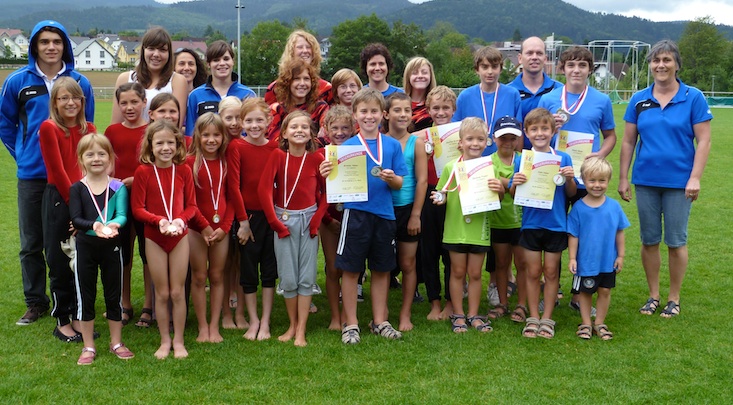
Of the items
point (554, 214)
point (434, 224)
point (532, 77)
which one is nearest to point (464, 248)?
point (434, 224)

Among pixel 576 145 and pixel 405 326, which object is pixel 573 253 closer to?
pixel 576 145

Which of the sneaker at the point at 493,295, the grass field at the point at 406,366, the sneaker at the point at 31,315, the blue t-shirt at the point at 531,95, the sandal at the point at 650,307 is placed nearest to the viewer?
the grass field at the point at 406,366

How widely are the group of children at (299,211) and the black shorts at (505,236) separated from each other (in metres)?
0.01

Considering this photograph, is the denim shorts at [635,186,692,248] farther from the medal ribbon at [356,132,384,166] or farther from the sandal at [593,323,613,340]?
the medal ribbon at [356,132,384,166]

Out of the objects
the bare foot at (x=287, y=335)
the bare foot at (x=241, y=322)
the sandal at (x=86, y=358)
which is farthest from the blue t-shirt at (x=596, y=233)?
the sandal at (x=86, y=358)

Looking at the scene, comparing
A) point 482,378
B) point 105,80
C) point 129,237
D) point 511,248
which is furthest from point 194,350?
point 105,80

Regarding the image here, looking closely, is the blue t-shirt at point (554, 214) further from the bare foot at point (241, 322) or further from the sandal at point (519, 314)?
the bare foot at point (241, 322)

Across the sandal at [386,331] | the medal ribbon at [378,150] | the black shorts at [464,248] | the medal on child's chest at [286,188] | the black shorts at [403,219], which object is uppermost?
the medal ribbon at [378,150]

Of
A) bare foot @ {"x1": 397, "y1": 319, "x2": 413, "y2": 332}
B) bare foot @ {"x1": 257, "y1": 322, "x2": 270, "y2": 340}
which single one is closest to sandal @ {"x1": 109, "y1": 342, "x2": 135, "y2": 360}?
bare foot @ {"x1": 257, "y1": 322, "x2": 270, "y2": 340}

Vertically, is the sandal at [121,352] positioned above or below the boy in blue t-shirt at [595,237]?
below

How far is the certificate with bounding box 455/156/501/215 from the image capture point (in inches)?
209

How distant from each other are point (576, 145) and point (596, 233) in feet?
2.60

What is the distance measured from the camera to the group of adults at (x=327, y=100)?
5.45 metres

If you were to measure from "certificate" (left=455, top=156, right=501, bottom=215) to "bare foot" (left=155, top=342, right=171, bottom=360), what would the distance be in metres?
2.47
